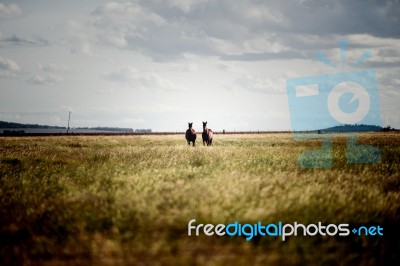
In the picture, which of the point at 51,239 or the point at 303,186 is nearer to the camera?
the point at 51,239

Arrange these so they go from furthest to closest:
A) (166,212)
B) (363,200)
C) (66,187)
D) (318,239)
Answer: (66,187) → (363,200) → (166,212) → (318,239)

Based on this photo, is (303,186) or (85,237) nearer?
(85,237)

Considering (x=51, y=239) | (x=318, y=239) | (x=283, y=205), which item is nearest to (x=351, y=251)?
(x=318, y=239)

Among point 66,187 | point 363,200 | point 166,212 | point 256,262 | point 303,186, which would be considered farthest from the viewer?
point 66,187

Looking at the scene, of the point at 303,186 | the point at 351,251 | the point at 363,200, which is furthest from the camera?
the point at 303,186

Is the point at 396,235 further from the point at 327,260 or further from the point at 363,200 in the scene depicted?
the point at 327,260

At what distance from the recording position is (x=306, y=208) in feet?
16.0

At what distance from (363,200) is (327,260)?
232cm

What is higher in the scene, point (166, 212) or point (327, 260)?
point (166, 212)

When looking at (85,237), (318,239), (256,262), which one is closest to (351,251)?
(318,239)

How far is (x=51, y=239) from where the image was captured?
4.12 metres

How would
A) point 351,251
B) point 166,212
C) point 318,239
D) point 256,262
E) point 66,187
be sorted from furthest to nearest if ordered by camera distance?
1. point 66,187
2. point 166,212
3. point 318,239
4. point 351,251
5. point 256,262

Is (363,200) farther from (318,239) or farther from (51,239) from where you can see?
(51,239)

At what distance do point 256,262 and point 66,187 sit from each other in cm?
553
